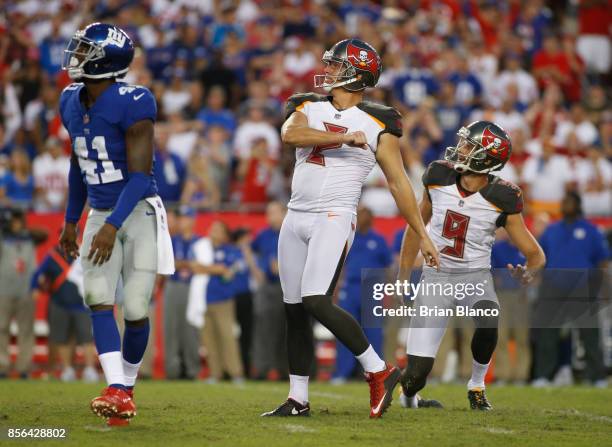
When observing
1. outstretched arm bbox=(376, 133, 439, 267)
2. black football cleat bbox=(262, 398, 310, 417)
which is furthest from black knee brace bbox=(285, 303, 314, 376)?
outstretched arm bbox=(376, 133, 439, 267)

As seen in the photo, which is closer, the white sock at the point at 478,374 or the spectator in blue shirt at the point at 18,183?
the white sock at the point at 478,374

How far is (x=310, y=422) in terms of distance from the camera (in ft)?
20.7

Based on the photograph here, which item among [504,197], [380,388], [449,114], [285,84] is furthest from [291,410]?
[285,84]

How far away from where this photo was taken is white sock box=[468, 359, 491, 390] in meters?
7.36

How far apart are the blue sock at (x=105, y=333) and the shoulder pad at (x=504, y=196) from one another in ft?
9.01

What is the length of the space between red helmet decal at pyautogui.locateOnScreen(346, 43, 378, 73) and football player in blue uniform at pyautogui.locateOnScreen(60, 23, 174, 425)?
1.28m

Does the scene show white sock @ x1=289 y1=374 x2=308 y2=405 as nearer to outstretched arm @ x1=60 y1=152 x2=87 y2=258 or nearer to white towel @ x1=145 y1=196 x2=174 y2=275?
white towel @ x1=145 y1=196 x2=174 y2=275

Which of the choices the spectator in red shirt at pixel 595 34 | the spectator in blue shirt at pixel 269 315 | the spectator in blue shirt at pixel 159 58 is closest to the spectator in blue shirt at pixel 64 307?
the spectator in blue shirt at pixel 269 315

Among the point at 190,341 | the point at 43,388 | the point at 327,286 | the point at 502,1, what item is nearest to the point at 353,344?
the point at 327,286

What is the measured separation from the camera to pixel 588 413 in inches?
294

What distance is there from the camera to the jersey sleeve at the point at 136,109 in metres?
5.97

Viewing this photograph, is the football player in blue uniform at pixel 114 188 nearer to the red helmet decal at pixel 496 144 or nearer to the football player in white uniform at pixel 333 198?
the football player in white uniform at pixel 333 198

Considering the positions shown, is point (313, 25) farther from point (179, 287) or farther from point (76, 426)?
point (76, 426)

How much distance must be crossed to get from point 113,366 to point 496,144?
9.89 feet
